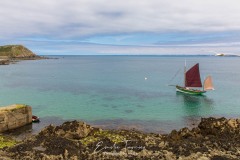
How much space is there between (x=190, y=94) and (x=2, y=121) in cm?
5555

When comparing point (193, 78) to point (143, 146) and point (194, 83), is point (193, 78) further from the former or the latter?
point (143, 146)

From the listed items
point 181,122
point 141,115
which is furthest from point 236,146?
point 141,115

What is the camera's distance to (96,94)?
71.2 m

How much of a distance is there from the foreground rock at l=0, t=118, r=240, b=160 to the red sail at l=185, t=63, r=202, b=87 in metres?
51.4

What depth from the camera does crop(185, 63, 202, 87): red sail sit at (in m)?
83.1

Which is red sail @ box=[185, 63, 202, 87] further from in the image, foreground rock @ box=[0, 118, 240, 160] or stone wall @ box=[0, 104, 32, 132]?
stone wall @ box=[0, 104, 32, 132]

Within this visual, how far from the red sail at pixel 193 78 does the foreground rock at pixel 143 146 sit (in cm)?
5143

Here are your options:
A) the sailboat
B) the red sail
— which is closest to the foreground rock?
the sailboat

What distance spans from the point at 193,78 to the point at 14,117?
57.8 m

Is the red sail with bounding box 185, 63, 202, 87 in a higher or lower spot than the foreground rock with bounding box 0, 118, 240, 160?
higher

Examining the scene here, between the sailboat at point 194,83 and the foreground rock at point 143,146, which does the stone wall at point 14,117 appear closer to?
the foreground rock at point 143,146

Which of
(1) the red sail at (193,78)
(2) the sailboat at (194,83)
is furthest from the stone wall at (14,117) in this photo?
(1) the red sail at (193,78)

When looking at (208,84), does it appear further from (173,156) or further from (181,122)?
(173,156)

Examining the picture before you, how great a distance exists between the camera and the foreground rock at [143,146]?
2377 centimetres
